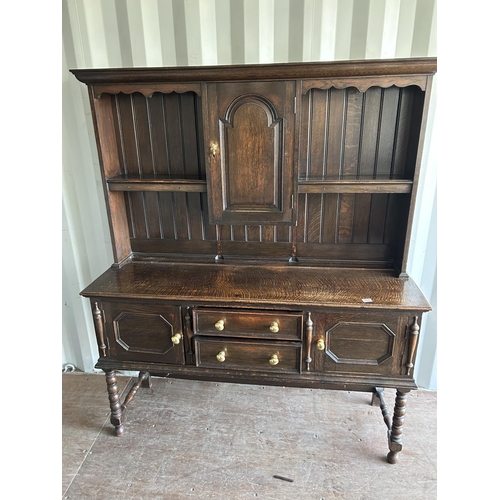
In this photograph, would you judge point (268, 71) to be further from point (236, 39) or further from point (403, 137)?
point (403, 137)

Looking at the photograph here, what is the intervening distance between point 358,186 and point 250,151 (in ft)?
1.77

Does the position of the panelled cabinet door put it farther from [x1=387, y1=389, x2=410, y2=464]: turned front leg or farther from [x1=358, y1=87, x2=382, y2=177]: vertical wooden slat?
[x1=387, y1=389, x2=410, y2=464]: turned front leg

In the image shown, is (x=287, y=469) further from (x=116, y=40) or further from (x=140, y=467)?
(x=116, y=40)

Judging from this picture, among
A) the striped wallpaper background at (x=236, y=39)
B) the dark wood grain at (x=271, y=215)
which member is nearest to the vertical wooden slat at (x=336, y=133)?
the dark wood grain at (x=271, y=215)

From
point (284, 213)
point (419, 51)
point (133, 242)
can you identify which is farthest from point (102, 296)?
point (419, 51)

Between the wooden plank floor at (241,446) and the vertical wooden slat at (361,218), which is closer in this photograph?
the wooden plank floor at (241,446)

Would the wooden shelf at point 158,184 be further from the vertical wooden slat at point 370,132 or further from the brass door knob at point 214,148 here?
the vertical wooden slat at point 370,132

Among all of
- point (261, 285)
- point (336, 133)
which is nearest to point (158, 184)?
point (261, 285)

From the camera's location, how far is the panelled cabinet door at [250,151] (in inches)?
63.1

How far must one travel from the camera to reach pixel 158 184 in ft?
5.84

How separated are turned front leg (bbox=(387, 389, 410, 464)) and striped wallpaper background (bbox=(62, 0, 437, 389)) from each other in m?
0.64

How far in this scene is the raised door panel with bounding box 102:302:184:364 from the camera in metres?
1.74

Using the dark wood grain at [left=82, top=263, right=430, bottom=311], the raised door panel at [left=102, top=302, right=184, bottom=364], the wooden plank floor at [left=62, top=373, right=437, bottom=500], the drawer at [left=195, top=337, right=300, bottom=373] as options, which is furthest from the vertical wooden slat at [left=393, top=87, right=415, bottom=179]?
the wooden plank floor at [left=62, top=373, right=437, bottom=500]

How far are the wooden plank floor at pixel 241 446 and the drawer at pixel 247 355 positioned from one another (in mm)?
503
